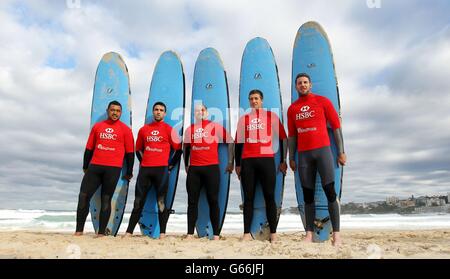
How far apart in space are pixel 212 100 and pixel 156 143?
1.11 meters

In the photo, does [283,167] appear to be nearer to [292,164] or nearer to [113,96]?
[292,164]

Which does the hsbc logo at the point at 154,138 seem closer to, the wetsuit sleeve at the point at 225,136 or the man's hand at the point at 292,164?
the wetsuit sleeve at the point at 225,136

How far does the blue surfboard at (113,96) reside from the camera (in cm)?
468

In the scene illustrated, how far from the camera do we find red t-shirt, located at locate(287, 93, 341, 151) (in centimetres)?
343

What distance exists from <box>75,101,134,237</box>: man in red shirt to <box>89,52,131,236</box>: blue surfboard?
0.53 metres

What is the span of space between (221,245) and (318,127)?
157 cm

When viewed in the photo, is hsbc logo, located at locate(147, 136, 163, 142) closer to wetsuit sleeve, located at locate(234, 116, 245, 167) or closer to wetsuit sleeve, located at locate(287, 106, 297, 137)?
wetsuit sleeve, located at locate(234, 116, 245, 167)

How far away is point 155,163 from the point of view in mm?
4160

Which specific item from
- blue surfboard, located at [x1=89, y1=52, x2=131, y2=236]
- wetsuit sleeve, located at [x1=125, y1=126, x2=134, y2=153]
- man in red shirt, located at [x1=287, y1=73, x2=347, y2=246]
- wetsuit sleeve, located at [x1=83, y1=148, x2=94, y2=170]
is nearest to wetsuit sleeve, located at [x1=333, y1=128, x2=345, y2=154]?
man in red shirt, located at [x1=287, y1=73, x2=347, y2=246]

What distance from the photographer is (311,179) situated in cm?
347

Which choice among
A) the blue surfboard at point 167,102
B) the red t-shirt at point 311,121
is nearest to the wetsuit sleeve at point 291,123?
the red t-shirt at point 311,121
